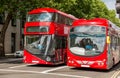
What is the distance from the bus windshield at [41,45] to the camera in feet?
80.0

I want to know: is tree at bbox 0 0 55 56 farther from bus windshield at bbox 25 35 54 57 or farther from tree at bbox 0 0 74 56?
bus windshield at bbox 25 35 54 57

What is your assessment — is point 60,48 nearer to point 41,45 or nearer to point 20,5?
point 41,45

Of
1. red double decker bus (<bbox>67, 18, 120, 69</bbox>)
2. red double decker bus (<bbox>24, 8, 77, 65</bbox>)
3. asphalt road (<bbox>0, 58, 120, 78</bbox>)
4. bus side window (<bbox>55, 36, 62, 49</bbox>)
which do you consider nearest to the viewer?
asphalt road (<bbox>0, 58, 120, 78</bbox>)

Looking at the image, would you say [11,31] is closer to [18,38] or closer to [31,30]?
[18,38]

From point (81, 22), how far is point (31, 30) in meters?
3.91

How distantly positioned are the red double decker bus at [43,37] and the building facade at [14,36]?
2962 centimetres

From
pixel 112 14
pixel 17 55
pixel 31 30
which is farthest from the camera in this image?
pixel 112 14

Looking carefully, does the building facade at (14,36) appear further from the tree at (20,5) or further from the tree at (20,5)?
the tree at (20,5)

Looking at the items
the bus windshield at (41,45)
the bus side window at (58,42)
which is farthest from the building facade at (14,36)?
the bus windshield at (41,45)

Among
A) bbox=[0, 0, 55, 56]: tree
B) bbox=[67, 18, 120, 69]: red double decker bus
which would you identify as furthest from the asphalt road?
bbox=[0, 0, 55, 56]: tree

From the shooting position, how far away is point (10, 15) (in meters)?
40.2

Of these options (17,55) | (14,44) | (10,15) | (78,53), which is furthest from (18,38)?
(78,53)

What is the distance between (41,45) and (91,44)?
4.14m

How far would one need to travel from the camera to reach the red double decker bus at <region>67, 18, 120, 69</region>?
70.0 ft
